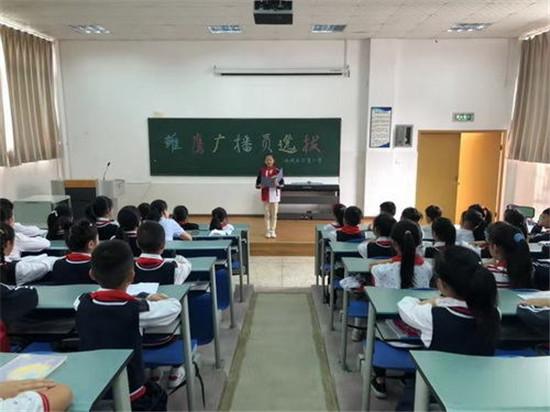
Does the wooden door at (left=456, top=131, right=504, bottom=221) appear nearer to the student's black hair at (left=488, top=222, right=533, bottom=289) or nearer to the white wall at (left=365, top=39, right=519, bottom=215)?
the white wall at (left=365, top=39, right=519, bottom=215)

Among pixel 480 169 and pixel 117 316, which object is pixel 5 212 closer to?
pixel 117 316

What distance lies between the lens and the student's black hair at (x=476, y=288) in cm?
155

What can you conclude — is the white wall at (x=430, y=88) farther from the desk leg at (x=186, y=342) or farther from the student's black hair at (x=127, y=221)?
the desk leg at (x=186, y=342)

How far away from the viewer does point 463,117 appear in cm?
759

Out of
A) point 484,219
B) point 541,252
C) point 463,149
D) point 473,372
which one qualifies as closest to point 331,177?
point 463,149

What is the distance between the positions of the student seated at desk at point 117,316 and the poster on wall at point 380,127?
643 cm

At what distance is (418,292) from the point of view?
2137mm

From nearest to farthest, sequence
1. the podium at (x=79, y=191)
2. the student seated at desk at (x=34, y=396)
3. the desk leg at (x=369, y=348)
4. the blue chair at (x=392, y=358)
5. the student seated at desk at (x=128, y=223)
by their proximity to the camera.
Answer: the student seated at desk at (x=34, y=396) < the blue chair at (x=392, y=358) < the desk leg at (x=369, y=348) < the student seated at desk at (x=128, y=223) < the podium at (x=79, y=191)

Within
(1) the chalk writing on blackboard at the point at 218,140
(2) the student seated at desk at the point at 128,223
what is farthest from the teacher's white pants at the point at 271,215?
(2) the student seated at desk at the point at 128,223

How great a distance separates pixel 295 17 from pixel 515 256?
4.88 metres

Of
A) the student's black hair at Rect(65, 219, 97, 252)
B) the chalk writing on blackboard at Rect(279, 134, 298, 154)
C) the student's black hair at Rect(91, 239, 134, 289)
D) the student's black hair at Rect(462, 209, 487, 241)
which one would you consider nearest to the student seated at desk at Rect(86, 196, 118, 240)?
the student's black hair at Rect(65, 219, 97, 252)

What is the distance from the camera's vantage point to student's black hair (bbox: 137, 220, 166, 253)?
7.80 ft

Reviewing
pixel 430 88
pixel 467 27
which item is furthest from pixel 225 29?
pixel 467 27

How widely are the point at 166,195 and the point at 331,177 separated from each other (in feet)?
10.5
